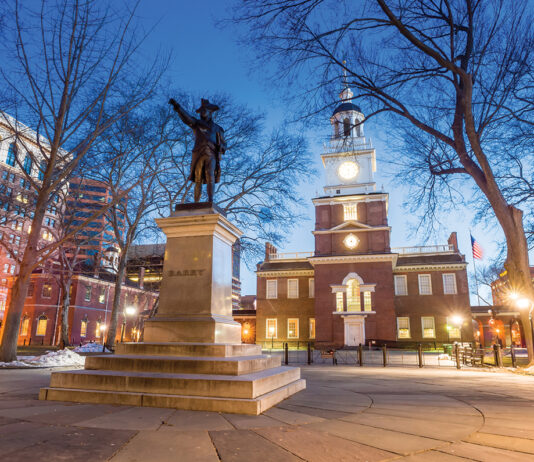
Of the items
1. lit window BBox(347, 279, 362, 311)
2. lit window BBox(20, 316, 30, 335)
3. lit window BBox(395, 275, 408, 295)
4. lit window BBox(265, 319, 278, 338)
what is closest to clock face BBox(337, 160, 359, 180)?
lit window BBox(347, 279, 362, 311)

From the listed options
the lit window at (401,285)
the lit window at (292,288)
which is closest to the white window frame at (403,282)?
the lit window at (401,285)

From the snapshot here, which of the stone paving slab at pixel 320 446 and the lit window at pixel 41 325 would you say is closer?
the stone paving slab at pixel 320 446

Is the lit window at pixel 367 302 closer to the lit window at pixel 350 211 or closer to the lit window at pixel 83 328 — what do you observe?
the lit window at pixel 350 211

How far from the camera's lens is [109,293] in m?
50.7

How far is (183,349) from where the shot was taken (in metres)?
6.40

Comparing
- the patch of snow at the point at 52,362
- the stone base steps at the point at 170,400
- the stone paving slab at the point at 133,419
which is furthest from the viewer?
the patch of snow at the point at 52,362

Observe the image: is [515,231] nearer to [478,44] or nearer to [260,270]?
[478,44]

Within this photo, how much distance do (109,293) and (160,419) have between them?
2021 inches

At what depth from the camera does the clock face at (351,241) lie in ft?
129

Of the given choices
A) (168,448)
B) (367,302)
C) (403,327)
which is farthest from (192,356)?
(403,327)

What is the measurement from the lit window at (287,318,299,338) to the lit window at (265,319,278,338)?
59.3 inches

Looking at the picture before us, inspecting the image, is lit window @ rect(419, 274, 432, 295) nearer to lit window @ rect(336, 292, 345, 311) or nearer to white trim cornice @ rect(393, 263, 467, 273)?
white trim cornice @ rect(393, 263, 467, 273)

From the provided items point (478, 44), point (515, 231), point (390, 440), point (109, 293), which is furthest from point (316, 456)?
point (109, 293)

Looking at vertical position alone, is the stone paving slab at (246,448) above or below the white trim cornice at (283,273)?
below
